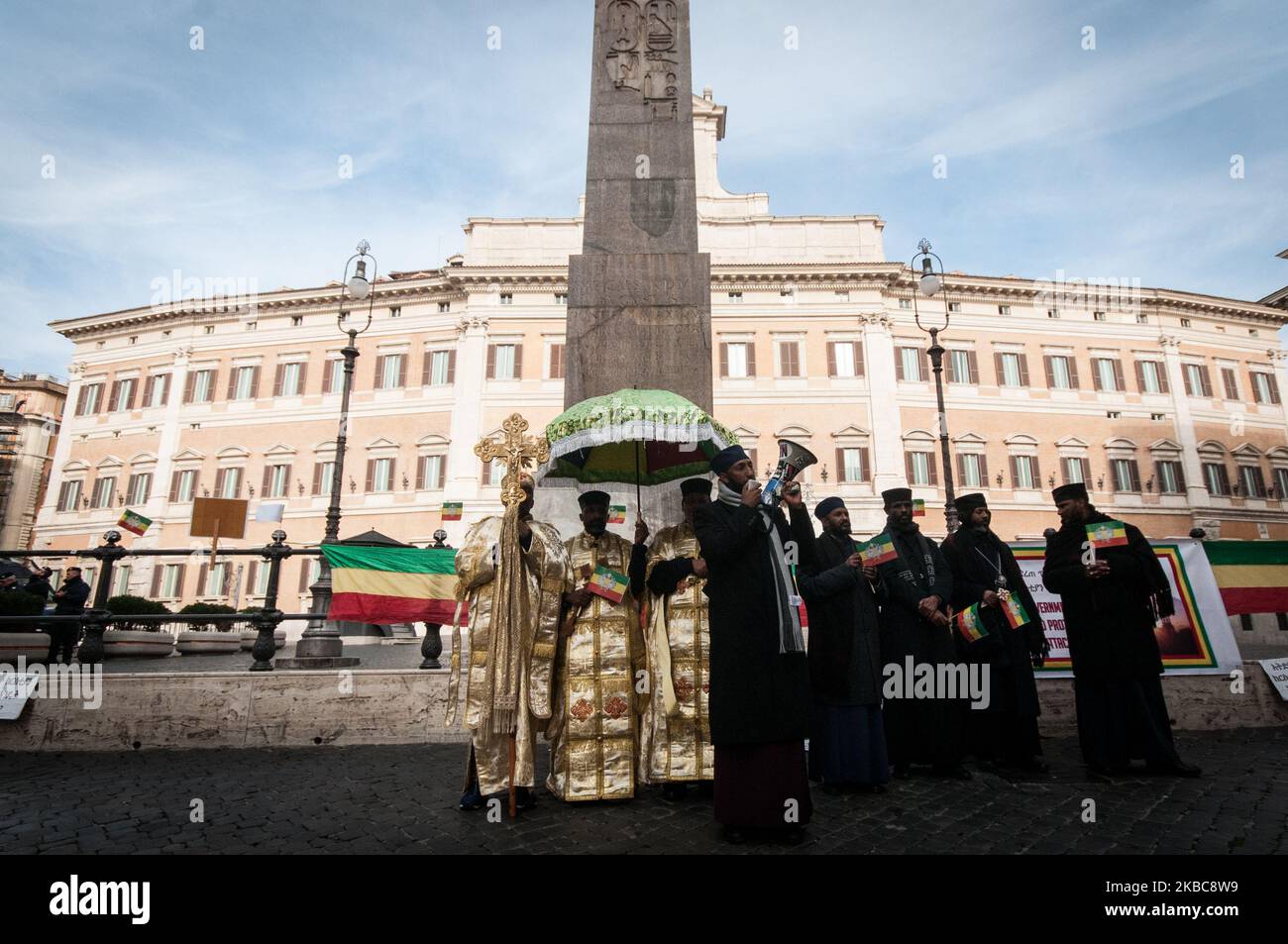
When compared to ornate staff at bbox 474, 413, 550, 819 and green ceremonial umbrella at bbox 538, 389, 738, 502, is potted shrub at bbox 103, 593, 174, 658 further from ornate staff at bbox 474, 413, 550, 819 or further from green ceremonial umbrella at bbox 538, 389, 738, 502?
green ceremonial umbrella at bbox 538, 389, 738, 502

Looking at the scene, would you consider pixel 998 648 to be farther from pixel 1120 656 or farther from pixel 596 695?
pixel 596 695

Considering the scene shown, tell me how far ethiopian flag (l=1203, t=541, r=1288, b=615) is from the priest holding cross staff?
22.2 feet

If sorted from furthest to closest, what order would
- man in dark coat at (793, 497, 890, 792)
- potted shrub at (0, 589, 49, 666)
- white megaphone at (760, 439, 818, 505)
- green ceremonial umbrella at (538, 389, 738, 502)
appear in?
potted shrub at (0, 589, 49, 666) → man in dark coat at (793, 497, 890, 792) → green ceremonial umbrella at (538, 389, 738, 502) → white megaphone at (760, 439, 818, 505)

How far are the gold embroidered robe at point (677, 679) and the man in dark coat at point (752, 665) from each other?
78 cm

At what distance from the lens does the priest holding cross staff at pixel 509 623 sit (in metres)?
3.88

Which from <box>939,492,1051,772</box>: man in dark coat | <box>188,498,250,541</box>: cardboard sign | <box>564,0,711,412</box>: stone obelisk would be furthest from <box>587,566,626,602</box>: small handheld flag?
<box>188,498,250,541</box>: cardboard sign

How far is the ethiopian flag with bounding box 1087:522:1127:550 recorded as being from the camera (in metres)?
4.66

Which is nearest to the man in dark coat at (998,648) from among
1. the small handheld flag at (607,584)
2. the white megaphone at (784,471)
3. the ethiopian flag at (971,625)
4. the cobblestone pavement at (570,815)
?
the ethiopian flag at (971,625)

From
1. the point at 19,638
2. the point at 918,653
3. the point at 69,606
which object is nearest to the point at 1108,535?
the point at 918,653

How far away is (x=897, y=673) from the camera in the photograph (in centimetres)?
464

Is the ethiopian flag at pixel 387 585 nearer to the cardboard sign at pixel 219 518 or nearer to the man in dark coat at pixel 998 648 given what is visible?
the cardboard sign at pixel 219 518
